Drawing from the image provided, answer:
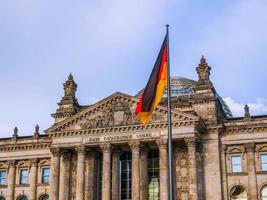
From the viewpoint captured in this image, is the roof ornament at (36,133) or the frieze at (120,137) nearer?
the frieze at (120,137)

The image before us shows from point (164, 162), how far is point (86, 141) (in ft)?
30.7

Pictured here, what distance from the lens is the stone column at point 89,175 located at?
56.7 meters

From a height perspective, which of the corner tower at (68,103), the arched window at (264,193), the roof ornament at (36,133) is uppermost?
the corner tower at (68,103)

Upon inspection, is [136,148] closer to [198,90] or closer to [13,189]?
[198,90]

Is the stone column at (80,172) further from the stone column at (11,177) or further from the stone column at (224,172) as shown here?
the stone column at (224,172)

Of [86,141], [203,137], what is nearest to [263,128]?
[203,137]

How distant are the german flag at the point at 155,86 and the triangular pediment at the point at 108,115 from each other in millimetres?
26482

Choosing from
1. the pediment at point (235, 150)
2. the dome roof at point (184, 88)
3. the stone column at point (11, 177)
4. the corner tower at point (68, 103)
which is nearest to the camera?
the pediment at point (235, 150)

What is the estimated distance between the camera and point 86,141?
57031 mm

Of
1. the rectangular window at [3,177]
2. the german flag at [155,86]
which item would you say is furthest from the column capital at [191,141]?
the rectangular window at [3,177]

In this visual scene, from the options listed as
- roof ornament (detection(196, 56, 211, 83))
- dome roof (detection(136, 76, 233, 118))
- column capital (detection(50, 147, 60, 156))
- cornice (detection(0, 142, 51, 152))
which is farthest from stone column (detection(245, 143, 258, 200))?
cornice (detection(0, 142, 51, 152))

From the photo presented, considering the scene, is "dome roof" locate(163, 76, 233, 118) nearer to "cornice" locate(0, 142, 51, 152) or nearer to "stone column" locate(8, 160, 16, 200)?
"cornice" locate(0, 142, 51, 152)

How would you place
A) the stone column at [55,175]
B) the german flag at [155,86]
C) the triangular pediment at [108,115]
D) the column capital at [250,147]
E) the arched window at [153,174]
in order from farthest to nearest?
the stone column at [55,175]
the arched window at [153,174]
the triangular pediment at [108,115]
the column capital at [250,147]
the german flag at [155,86]

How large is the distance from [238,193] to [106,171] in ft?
46.5
